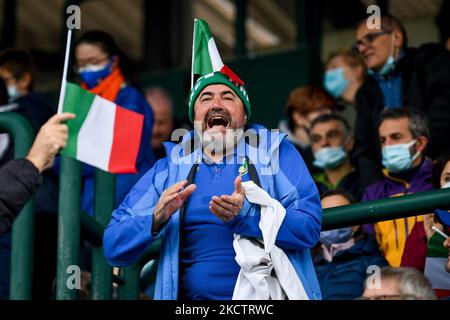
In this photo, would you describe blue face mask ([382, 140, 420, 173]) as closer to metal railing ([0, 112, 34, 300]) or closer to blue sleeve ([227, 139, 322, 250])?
blue sleeve ([227, 139, 322, 250])

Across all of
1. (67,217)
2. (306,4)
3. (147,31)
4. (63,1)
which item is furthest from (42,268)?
(63,1)

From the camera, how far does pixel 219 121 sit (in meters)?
5.59

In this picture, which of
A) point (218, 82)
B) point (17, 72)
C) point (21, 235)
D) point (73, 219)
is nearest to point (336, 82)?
point (17, 72)

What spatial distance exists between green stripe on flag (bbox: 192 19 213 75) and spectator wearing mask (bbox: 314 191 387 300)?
106 cm

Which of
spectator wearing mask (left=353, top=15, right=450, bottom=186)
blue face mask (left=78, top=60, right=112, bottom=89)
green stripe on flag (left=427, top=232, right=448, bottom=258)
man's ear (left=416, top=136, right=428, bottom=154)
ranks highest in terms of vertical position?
blue face mask (left=78, top=60, right=112, bottom=89)

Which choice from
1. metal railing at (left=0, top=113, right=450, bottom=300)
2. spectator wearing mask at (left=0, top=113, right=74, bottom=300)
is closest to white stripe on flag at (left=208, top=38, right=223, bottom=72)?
metal railing at (left=0, top=113, right=450, bottom=300)

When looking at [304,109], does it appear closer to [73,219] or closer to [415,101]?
[415,101]

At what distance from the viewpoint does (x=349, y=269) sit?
21.1 feet

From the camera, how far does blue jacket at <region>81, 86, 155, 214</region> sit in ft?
24.2

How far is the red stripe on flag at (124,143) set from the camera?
5.86 metres

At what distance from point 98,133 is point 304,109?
9.14ft

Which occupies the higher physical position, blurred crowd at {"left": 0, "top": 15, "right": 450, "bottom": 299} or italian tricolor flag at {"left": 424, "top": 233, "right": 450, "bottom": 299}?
blurred crowd at {"left": 0, "top": 15, "right": 450, "bottom": 299}

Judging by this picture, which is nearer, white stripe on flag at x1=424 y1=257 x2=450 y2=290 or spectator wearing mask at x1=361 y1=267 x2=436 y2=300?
spectator wearing mask at x1=361 y1=267 x2=436 y2=300
